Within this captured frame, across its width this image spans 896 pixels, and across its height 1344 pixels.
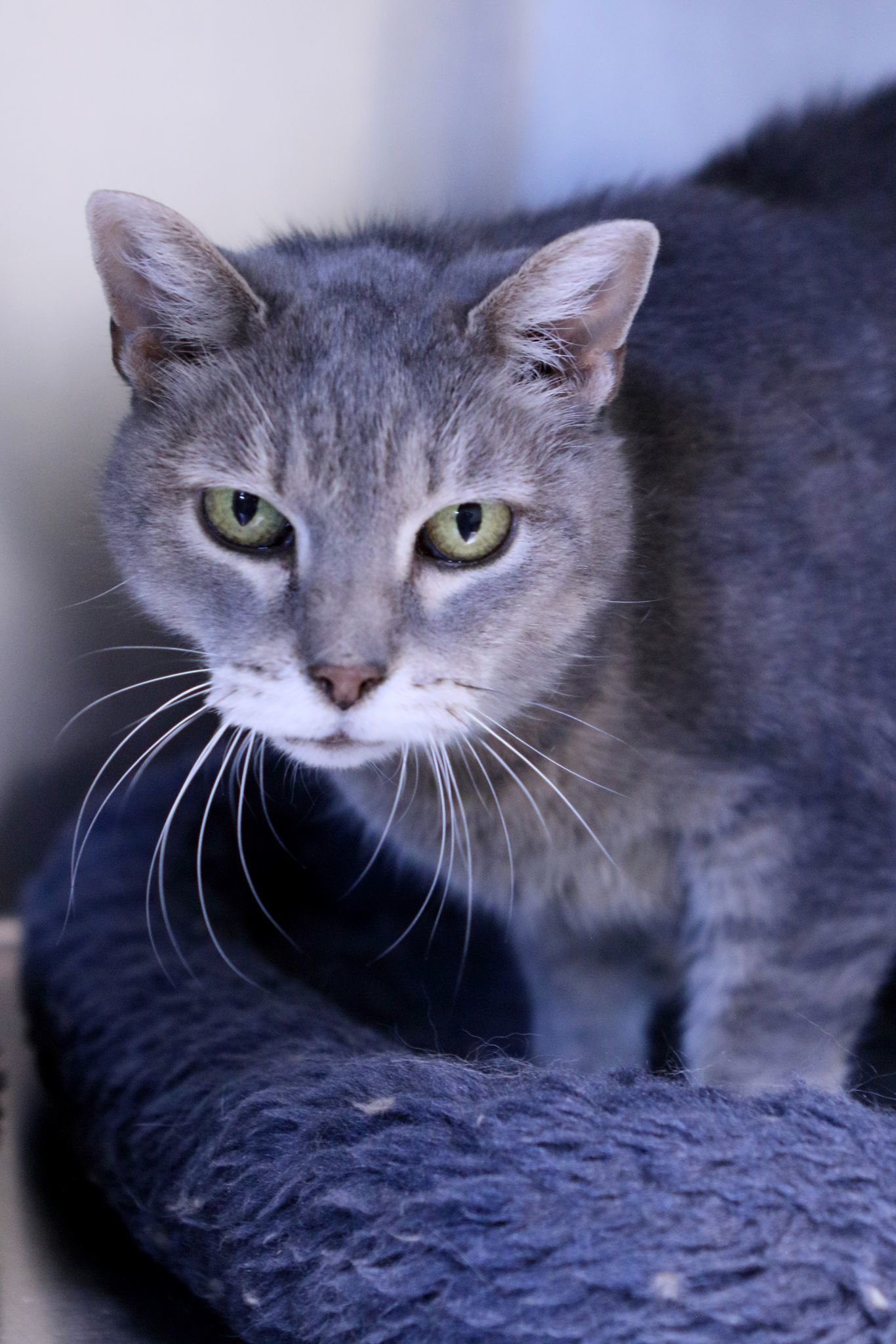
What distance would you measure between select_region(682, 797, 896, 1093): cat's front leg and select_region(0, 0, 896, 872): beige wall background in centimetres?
61

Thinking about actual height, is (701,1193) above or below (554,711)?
below

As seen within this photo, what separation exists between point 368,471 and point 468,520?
93 mm

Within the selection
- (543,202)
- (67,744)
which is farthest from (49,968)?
(543,202)

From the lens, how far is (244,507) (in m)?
0.99

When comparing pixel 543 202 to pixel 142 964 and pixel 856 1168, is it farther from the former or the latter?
pixel 856 1168

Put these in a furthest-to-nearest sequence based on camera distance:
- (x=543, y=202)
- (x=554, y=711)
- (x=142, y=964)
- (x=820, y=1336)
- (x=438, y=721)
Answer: (x=543, y=202), (x=142, y=964), (x=554, y=711), (x=438, y=721), (x=820, y=1336)

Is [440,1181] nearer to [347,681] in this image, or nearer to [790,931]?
[347,681]

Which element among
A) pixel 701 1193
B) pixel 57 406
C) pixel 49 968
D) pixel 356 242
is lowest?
pixel 49 968

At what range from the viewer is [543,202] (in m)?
1.52

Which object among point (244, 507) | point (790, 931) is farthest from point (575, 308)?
point (790, 931)

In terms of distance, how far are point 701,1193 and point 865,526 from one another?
2.16ft

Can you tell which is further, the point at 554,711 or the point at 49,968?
the point at 49,968

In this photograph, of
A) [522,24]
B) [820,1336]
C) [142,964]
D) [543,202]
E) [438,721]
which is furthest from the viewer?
[543,202]

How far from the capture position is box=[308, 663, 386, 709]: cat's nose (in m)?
0.89
